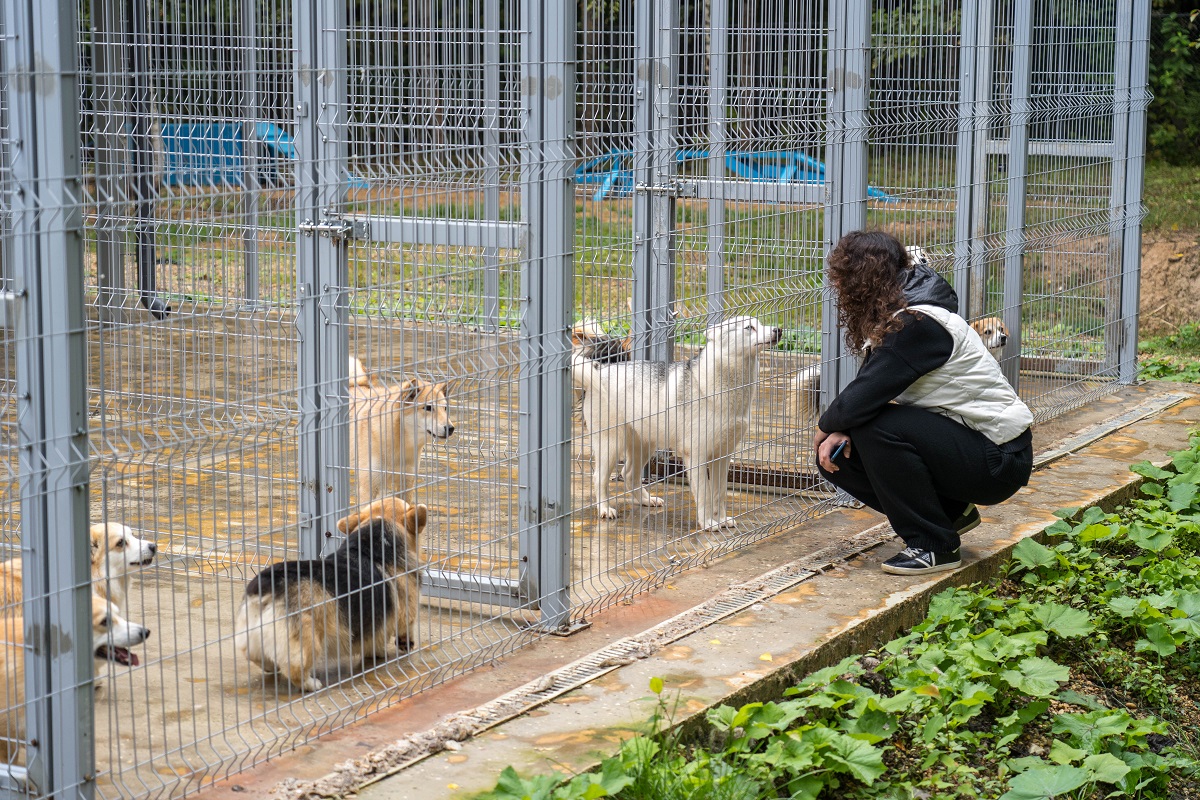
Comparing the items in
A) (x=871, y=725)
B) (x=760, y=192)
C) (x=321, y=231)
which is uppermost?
(x=760, y=192)

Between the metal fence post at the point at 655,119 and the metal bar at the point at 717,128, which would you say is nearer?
the metal bar at the point at 717,128

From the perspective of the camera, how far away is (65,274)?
10.2ft

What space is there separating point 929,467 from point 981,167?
324cm

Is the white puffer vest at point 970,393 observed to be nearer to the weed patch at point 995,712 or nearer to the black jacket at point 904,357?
the black jacket at point 904,357

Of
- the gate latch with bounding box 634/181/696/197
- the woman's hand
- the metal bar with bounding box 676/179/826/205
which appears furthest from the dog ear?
the gate latch with bounding box 634/181/696/197

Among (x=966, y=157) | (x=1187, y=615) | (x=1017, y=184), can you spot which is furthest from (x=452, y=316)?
(x=1017, y=184)

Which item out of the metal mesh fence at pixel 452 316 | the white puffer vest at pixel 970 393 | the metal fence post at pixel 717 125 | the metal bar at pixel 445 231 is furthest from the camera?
the metal fence post at pixel 717 125

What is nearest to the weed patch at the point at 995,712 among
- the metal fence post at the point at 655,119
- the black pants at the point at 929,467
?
the black pants at the point at 929,467

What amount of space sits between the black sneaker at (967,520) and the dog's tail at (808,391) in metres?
1.10

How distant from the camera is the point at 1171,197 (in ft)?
49.7

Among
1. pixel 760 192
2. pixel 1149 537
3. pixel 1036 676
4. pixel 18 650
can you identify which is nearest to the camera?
pixel 18 650

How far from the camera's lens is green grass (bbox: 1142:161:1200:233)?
14.0 meters

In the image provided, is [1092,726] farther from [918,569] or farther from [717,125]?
[717,125]

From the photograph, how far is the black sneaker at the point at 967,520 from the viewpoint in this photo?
5.81 metres
